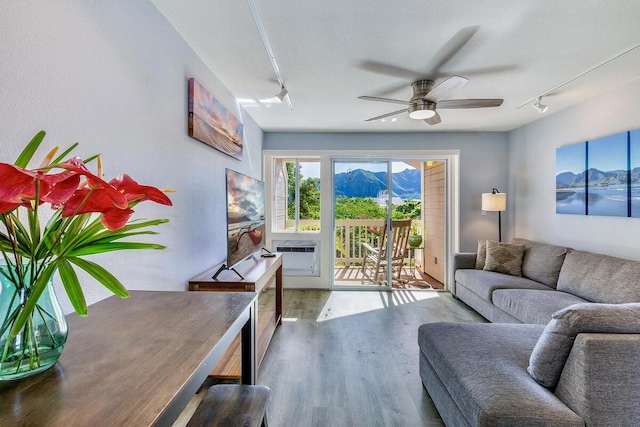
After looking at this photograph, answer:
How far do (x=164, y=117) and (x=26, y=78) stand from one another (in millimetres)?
815

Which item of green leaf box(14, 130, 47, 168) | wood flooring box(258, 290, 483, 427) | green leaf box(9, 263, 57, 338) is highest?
green leaf box(14, 130, 47, 168)

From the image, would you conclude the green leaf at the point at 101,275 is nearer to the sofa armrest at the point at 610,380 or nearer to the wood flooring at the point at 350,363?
the wood flooring at the point at 350,363

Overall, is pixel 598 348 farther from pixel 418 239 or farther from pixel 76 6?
pixel 418 239

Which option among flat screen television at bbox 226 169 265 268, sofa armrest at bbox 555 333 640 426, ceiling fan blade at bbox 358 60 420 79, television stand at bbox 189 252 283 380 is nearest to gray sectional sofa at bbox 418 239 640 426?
sofa armrest at bbox 555 333 640 426

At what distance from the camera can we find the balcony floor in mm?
4648

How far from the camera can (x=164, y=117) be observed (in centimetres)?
184

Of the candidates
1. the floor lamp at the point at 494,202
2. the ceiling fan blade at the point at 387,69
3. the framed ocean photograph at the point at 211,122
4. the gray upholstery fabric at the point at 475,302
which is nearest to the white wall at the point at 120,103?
the framed ocean photograph at the point at 211,122

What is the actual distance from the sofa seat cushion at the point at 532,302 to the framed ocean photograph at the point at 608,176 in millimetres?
928

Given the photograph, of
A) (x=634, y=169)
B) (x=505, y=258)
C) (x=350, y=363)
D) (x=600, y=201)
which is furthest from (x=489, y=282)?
(x=350, y=363)

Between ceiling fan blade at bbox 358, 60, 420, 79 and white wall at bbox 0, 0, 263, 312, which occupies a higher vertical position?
ceiling fan blade at bbox 358, 60, 420, 79

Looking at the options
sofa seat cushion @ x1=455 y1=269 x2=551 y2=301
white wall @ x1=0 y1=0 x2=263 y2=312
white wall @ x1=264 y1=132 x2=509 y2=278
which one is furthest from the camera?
white wall @ x1=264 y1=132 x2=509 y2=278

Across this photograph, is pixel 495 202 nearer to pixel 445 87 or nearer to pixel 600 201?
pixel 600 201

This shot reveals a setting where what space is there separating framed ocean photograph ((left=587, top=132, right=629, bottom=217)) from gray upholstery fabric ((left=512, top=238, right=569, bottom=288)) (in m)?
0.51

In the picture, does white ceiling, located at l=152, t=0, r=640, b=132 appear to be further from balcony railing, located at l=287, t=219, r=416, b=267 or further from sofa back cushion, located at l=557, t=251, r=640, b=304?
balcony railing, located at l=287, t=219, r=416, b=267
